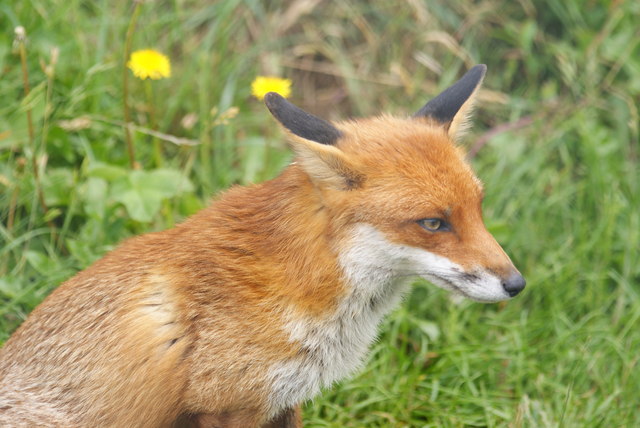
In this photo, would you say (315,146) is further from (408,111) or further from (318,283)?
(408,111)

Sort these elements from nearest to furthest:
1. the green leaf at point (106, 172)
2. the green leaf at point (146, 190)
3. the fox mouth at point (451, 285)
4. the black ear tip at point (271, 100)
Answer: the black ear tip at point (271, 100) < the fox mouth at point (451, 285) < the green leaf at point (146, 190) < the green leaf at point (106, 172)

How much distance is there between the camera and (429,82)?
23.6ft

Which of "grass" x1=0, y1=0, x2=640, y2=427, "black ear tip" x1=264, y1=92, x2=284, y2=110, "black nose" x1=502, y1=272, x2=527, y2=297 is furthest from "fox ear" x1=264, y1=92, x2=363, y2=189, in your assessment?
"grass" x1=0, y1=0, x2=640, y2=427

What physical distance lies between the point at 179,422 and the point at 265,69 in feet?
12.9

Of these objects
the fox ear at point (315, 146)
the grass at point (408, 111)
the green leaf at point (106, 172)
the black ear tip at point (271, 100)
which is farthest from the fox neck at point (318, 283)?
the green leaf at point (106, 172)

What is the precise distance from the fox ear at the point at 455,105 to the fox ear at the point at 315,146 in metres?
0.59

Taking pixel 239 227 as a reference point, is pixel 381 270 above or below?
below

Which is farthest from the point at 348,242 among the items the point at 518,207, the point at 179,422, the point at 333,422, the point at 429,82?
the point at 429,82

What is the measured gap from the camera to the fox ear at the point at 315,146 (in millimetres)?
3352

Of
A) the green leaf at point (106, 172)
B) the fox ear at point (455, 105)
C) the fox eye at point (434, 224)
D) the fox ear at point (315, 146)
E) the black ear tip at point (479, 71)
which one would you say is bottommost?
the green leaf at point (106, 172)

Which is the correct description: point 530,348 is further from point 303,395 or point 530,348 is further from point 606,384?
point 303,395

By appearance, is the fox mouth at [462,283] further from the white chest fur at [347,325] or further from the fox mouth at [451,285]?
the white chest fur at [347,325]

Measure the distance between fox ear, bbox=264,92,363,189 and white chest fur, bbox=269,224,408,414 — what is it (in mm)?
228

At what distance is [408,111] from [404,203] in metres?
3.60
